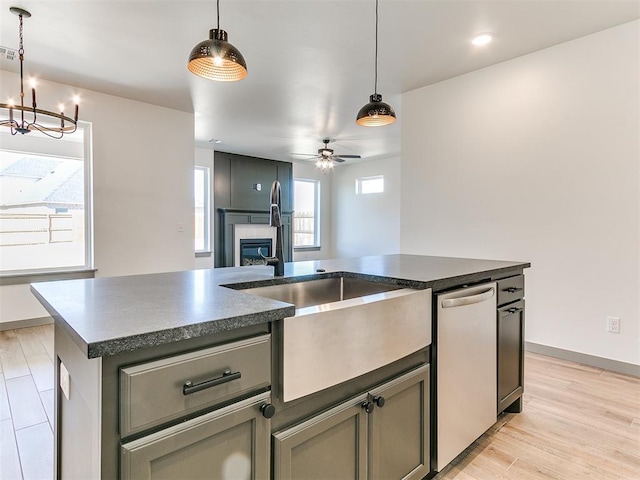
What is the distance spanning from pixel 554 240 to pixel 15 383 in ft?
15.0

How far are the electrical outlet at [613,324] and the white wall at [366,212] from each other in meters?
5.04

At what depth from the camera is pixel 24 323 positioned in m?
4.10

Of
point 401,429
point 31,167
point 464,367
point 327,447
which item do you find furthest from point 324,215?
point 327,447

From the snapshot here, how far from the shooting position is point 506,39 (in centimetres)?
311

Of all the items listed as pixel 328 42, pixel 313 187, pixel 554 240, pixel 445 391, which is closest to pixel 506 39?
pixel 328 42

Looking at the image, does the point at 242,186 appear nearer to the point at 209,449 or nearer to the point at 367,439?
the point at 367,439

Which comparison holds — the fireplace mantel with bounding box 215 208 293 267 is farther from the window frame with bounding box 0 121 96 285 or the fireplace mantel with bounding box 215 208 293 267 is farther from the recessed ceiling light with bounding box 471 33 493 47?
the recessed ceiling light with bounding box 471 33 493 47

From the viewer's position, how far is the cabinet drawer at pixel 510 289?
202 centimetres

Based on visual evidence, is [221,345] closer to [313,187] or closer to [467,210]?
[467,210]

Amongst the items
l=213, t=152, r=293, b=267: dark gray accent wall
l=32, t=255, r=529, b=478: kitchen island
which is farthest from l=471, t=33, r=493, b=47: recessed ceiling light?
l=213, t=152, r=293, b=267: dark gray accent wall

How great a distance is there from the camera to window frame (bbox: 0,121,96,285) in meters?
4.14

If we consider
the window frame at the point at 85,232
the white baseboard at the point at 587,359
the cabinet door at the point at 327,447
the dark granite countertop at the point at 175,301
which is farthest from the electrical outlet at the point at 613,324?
the window frame at the point at 85,232

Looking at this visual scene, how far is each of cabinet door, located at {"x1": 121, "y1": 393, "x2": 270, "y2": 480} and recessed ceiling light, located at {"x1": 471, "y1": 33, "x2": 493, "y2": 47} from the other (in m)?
3.33

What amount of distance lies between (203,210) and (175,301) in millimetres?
6349
